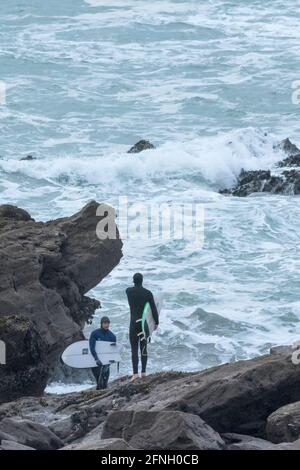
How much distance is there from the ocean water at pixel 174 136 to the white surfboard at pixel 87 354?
1.85 m

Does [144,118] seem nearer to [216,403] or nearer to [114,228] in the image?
[114,228]

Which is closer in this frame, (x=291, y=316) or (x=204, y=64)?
(x=291, y=316)

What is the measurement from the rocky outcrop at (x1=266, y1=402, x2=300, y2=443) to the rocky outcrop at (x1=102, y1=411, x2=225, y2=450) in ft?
1.91

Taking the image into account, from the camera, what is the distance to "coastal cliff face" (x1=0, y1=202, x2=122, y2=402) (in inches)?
547

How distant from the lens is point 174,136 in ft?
Answer: 105

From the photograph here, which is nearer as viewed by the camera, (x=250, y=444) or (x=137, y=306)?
(x=250, y=444)

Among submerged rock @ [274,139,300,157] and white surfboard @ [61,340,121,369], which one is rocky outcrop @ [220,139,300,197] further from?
white surfboard @ [61,340,121,369]

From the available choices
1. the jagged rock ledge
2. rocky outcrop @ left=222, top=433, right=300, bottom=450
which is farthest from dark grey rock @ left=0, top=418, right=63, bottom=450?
rocky outcrop @ left=222, top=433, right=300, bottom=450

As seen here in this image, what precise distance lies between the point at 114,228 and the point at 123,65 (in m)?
23.4

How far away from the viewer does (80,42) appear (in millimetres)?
41500

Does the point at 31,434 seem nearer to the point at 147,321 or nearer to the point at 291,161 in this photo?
the point at 147,321

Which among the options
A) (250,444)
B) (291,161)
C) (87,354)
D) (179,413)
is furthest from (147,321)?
(291,161)

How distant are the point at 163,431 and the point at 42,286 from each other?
5.50 metres
